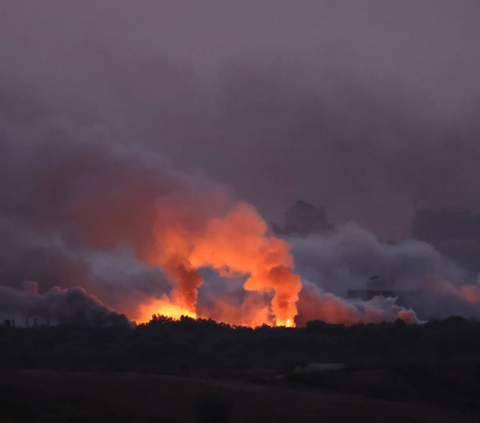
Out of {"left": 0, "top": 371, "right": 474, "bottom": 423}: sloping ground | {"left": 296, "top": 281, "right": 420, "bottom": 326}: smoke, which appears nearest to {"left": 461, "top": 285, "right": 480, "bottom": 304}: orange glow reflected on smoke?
{"left": 296, "top": 281, "right": 420, "bottom": 326}: smoke

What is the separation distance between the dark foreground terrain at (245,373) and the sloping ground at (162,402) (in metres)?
0.06

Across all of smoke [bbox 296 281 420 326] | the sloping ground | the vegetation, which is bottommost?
the sloping ground

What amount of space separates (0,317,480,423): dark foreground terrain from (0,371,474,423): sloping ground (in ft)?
0.19

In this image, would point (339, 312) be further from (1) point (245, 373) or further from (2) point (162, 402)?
(2) point (162, 402)

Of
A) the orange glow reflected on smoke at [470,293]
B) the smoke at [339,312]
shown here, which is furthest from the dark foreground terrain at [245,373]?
the orange glow reflected on smoke at [470,293]

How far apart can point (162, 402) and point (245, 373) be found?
10932mm

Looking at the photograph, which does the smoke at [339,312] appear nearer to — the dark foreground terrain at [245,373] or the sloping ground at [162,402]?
the dark foreground terrain at [245,373]

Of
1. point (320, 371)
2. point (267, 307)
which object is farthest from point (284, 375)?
point (267, 307)

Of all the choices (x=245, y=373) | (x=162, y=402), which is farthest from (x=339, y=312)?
(x=162, y=402)

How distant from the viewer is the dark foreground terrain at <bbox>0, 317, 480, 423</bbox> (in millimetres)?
31156

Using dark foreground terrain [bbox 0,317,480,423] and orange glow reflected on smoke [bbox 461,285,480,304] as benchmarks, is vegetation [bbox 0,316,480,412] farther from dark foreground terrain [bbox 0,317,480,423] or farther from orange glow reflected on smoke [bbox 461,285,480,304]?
orange glow reflected on smoke [bbox 461,285,480,304]

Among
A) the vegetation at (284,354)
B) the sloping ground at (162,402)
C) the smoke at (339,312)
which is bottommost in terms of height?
the sloping ground at (162,402)

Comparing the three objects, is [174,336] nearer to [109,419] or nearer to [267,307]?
[267,307]

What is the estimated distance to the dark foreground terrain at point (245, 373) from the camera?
102ft
